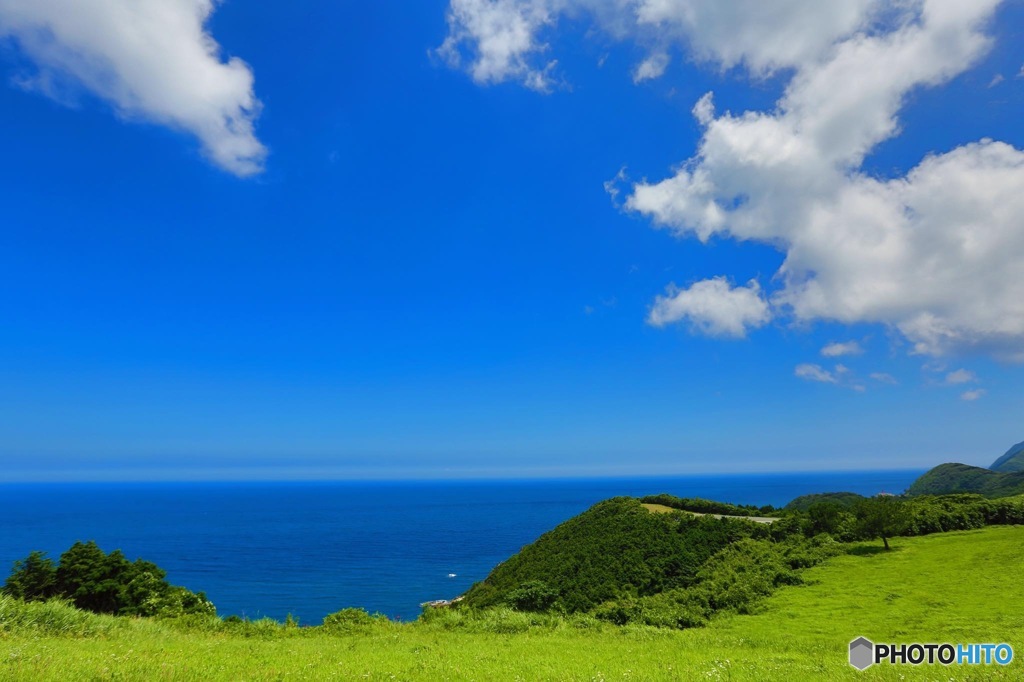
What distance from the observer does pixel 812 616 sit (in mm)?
25969

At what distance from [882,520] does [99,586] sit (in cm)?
5980

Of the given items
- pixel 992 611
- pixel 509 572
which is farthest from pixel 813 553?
pixel 509 572

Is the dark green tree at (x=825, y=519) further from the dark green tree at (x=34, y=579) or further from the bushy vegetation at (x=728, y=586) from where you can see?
the dark green tree at (x=34, y=579)

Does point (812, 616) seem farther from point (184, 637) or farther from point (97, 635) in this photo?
point (97, 635)

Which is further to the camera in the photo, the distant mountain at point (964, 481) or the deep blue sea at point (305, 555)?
the distant mountain at point (964, 481)

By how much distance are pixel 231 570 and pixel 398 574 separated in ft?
129

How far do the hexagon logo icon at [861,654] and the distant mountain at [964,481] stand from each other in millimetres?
182646

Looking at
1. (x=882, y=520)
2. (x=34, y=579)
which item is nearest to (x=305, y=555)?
(x=34, y=579)

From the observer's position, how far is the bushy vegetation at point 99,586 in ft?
112

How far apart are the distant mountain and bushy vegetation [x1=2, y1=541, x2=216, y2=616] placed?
202 m

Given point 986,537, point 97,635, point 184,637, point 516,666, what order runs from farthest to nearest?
point 986,537
point 184,637
point 97,635
point 516,666

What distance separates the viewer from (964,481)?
173625mm

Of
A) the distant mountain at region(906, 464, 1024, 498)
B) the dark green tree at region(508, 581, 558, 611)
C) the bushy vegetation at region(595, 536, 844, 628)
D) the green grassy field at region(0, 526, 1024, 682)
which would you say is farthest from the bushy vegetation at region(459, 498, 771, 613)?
the distant mountain at region(906, 464, 1024, 498)

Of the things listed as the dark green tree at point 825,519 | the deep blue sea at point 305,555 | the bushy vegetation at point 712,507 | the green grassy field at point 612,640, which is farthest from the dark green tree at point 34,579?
the dark green tree at point 825,519
